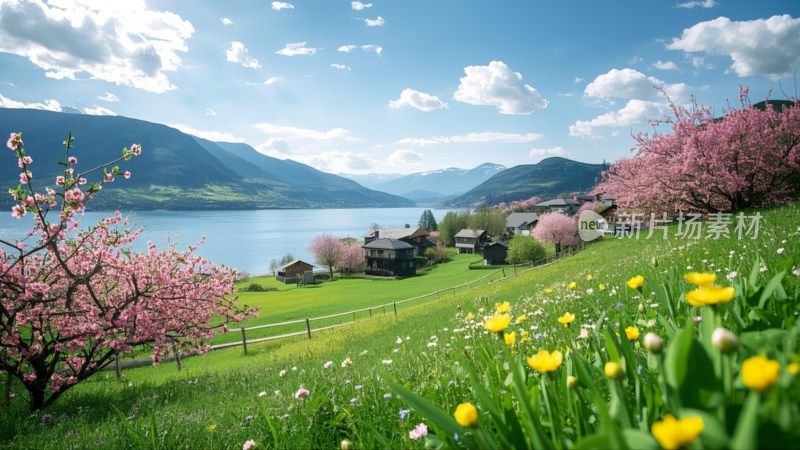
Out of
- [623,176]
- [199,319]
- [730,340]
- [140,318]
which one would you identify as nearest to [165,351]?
[199,319]

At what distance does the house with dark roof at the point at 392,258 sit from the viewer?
86250 mm

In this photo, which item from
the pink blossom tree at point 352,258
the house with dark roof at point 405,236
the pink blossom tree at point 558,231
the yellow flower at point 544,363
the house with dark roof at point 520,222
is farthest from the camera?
the house with dark roof at point 520,222

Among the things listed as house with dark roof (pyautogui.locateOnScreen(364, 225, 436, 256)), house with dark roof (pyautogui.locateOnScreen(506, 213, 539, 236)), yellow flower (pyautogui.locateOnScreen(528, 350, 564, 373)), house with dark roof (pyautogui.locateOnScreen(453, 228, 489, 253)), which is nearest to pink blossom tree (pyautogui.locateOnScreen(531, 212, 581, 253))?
house with dark roof (pyautogui.locateOnScreen(453, 228, 489, 253))

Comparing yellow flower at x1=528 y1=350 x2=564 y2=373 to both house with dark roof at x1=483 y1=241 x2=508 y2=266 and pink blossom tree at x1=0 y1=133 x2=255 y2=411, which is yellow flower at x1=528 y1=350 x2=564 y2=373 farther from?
house with dark roof at x1=483 y1=241 x2=508 y2=266

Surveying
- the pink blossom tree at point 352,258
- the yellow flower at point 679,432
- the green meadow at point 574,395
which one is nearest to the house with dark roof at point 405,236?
the pink blossom tree at point 352,258

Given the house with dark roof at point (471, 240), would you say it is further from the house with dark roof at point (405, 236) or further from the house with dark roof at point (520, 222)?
the house with dark roof at point (520, 222)

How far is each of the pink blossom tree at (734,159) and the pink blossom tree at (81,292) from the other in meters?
20.7

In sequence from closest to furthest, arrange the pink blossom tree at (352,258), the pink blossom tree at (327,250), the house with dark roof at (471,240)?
the pink blossom tree at (327,250) → the pink blossom tree at (352,258) → the house with dark roof at (471,240)

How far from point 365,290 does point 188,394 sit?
175ft

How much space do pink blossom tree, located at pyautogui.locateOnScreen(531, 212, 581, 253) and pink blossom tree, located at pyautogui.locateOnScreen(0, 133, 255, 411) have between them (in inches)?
2679

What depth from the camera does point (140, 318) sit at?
8812mm

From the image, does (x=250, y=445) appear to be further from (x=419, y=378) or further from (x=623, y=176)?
(x=623, y=176)

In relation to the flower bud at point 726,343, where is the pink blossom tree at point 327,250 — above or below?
below

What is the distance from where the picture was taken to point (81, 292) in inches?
380
